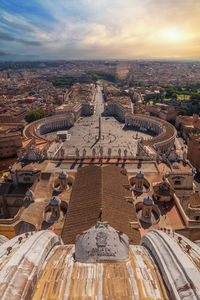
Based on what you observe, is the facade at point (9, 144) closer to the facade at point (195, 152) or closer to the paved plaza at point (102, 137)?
the paved plaza at point (102, 137)

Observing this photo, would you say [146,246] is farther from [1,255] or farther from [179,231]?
[179,231]

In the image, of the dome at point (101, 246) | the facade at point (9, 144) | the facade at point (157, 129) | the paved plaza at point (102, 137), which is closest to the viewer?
the dome at point (101, 246)

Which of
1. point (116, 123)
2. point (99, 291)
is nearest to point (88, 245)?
point (99, 291)

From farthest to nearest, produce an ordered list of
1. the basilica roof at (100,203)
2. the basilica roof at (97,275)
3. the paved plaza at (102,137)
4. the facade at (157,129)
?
the paved plaza at (102,137) < the facade at (157,129) < the basilica roof at (100,203) < the basilica roof at (97,275)

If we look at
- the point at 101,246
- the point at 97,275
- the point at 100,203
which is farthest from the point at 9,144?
the point at 97,275

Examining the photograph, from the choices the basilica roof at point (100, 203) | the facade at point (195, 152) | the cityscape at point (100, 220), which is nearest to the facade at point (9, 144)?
the cityscape at point (100, 220)

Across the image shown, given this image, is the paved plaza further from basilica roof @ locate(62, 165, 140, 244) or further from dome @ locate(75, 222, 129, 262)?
dome @ locate(75, 222, 129, 262)

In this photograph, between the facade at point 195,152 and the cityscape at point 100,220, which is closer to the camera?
the cityscape at point 100,220
